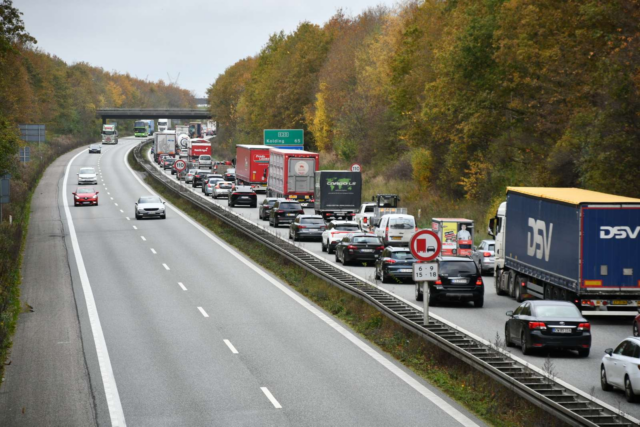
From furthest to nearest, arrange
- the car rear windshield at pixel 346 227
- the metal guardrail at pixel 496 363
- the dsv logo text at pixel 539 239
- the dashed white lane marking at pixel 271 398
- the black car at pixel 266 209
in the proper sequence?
the black car at pixel 266 209, the car rear windshield at pixel 346 227, the dsv logo text at pixel 539 239, the dashed white lane marking at pixel 271 398, the metal guardrail at pixel 496 363

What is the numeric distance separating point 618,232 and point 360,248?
44.9ft

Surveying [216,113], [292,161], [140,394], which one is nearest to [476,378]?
[140,394]

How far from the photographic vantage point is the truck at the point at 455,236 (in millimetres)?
38625

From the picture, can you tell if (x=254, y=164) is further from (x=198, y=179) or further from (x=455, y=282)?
(x=455, y=282)

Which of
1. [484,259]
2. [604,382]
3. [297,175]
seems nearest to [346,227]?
[484,259]

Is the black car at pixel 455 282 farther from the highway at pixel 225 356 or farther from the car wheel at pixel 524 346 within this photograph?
the car wheel at pixel 524 346

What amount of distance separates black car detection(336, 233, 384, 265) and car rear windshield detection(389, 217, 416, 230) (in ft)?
16.2

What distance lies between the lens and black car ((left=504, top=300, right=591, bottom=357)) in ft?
66.7

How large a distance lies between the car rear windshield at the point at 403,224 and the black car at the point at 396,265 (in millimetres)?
9445

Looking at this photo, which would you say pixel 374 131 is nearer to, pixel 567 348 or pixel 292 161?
pixel 292 161

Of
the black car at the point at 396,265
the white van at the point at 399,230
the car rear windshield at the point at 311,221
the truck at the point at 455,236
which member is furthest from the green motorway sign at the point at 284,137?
the black car at the point at 396,265

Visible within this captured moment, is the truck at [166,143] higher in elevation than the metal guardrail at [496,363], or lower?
higher

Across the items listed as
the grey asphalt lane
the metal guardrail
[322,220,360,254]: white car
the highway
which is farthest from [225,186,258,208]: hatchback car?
the metal guardrail

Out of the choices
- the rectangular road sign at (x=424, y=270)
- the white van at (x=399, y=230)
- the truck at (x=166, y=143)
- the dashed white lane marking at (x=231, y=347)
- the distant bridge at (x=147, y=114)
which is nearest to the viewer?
the rectangular road sign at (x=424, y=270)
